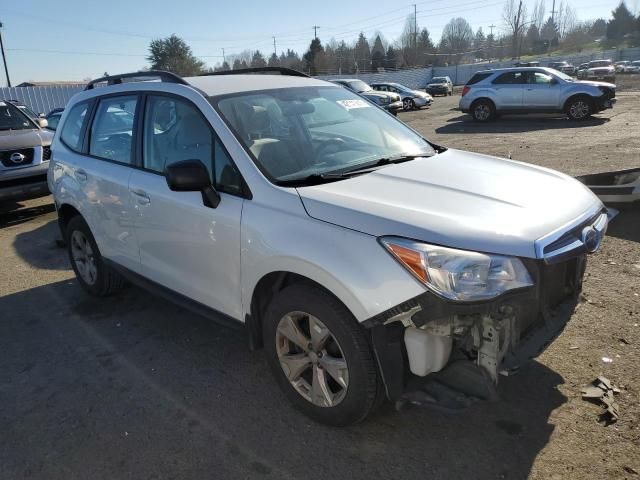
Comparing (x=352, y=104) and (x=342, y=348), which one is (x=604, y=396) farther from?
(x=352, y=104)

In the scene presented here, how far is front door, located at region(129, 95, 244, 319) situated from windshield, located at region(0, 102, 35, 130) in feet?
22.1

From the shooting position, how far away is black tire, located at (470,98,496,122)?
18.9 metres

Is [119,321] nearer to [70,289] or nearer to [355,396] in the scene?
[70,289]

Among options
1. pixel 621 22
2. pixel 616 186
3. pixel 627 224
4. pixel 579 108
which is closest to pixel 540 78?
pixel 579 108

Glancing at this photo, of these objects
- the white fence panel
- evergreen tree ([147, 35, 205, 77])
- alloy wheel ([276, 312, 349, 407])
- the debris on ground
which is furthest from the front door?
evergreen tree ([147, 35, 205, 77])

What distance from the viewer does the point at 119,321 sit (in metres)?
4.41

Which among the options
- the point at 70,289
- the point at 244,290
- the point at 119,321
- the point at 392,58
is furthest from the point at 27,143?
the point at 392,58

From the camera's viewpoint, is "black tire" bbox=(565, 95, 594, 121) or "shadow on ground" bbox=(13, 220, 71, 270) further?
"black tire" bbox=(565, 95, 594, 121)

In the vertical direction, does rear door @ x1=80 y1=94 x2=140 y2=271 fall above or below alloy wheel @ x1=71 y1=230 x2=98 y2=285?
above

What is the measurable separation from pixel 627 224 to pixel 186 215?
5067 mm

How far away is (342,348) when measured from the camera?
2.58 meters

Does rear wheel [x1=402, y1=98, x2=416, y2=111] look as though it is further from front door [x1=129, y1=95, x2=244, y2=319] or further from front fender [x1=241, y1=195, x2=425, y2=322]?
front fender [x1=241, y1=195, x2=425, y2=322]

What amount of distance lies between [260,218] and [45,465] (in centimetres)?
173

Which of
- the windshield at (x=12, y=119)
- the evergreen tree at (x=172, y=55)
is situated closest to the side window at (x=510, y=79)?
the windshield at (x=12, y=119)
